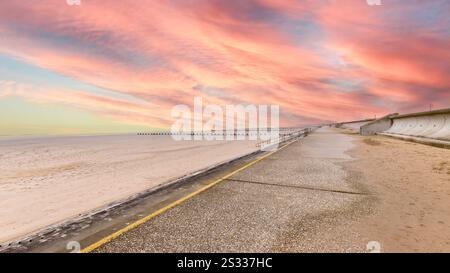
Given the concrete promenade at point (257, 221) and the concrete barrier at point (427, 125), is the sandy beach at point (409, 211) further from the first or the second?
the concrete barrier at point (427, 125)

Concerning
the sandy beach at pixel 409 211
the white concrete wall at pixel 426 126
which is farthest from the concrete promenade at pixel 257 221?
the white concrete wall at pixel 426 126

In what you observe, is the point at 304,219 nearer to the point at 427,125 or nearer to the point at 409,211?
the point at 409,211

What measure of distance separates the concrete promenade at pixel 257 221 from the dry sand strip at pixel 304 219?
16 mm

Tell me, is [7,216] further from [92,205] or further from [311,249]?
[311,249]

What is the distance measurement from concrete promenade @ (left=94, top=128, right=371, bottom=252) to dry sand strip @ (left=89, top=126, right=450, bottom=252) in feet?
0.05

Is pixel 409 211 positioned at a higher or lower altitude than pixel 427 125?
lower

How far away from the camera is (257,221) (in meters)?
5.18

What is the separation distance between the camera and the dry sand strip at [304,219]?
412 cm

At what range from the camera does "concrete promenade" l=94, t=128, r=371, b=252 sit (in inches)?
161

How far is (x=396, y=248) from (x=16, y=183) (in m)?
15.5

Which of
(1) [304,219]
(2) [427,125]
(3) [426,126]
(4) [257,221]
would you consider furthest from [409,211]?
(3) [426,126]

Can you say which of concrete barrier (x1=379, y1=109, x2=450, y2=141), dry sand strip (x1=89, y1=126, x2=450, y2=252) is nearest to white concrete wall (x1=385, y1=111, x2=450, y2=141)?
concrete barrier (x1=379, y1=109, x2=450, y2=141)

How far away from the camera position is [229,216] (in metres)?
5.48

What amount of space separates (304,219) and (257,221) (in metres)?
1.01
